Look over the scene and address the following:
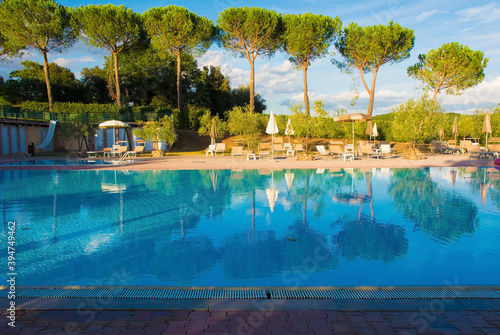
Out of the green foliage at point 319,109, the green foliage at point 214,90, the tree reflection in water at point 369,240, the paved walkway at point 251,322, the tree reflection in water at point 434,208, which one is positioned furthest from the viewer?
the green foliage at point 214,90

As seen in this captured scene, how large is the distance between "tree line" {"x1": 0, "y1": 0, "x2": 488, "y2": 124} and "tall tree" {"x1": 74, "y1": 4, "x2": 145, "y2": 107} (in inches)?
2.7

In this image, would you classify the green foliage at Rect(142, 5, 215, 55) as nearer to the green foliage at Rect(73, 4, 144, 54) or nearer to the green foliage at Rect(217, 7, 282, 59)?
the green foliage at Rect(73, 4, 144, 54)

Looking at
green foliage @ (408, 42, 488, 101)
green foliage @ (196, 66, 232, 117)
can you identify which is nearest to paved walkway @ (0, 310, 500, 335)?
green foliage @ (408, 42, 488, 101)

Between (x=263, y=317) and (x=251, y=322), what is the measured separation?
11 centimetres

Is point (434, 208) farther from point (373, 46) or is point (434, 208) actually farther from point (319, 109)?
point (373, 46)

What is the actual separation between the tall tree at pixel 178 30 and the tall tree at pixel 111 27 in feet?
→ 3.96

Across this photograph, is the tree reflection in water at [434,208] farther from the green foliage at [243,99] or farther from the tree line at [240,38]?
the green foliage at [243,99]

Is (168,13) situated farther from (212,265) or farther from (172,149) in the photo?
(212,265)

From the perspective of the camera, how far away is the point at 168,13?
2652 cm

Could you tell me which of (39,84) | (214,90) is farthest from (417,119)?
(39,84)

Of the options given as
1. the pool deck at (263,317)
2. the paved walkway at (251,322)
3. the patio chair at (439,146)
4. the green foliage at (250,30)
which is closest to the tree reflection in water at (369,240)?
the pool deck at (263,317)

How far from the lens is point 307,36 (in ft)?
88.4

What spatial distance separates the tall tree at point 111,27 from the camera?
26.2m

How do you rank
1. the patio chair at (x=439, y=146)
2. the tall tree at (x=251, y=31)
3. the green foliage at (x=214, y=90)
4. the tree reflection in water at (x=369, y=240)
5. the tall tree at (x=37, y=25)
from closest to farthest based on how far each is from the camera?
the tree reflection in water at (x=369, y=240), the patio chair at (x=439, y=146), the tall tree at (x=37, y=25), the tall tree at (x=251, y=31), the green foliage at (x=214, y=90)
